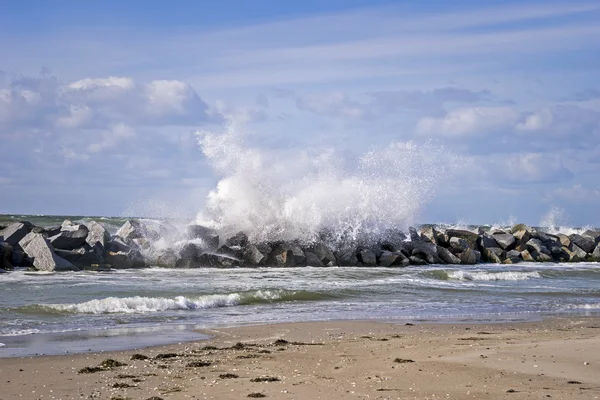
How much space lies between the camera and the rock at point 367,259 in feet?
81.7

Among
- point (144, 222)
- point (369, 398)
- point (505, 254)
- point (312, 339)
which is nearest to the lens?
point (369, 398)

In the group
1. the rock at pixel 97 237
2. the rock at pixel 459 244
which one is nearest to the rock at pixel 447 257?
the rock at pixel 459 244

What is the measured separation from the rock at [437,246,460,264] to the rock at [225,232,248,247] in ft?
22.2

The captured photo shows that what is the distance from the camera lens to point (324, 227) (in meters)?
25.8

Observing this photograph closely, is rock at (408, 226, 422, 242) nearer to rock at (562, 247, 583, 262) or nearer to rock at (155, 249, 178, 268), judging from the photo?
rock at (562, 247, 583, 262)

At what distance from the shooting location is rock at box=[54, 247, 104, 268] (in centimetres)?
2028

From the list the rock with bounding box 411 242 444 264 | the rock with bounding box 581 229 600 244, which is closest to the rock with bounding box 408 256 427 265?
the rock with bounding box 411 242 444 264

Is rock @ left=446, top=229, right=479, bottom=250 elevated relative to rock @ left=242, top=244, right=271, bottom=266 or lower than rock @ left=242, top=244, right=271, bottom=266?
elevated

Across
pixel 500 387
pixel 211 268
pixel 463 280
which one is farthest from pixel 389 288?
pixel 500 387

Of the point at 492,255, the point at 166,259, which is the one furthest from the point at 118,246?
the point at 492,255

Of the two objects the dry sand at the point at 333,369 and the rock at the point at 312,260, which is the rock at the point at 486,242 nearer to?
the rock at the point at 312,260

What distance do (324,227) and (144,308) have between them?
1209cm

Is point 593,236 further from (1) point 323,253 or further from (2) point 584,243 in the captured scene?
(1) point 323,253

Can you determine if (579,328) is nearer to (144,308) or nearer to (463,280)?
(144,308)
